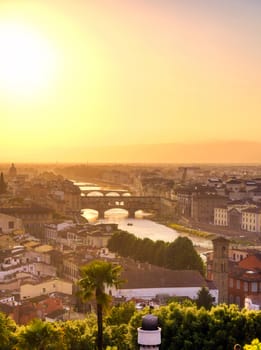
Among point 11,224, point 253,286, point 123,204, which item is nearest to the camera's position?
point 253,286

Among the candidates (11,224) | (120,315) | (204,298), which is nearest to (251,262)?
(204,298)

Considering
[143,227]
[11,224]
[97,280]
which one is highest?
[97,280]

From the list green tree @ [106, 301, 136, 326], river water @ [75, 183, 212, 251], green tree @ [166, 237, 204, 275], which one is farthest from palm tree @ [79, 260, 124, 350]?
river water @ [75, 183, 212, 251]

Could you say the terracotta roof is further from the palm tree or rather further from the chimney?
the chimney

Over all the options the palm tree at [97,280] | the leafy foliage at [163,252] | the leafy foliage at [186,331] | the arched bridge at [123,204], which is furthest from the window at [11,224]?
the palm tree at [97,280]

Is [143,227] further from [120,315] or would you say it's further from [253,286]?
[120,315]

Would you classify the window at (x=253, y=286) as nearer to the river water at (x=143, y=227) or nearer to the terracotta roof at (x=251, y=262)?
the terracotta roof at (x=251, y=262)
